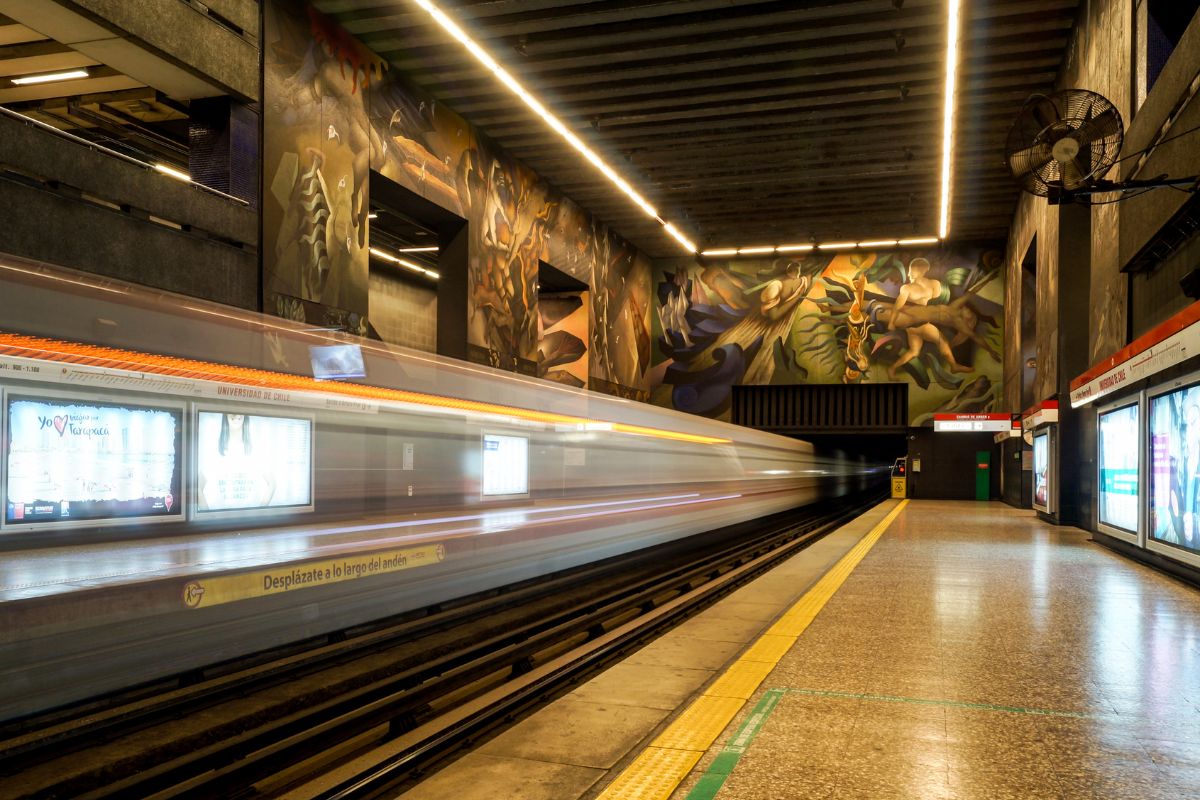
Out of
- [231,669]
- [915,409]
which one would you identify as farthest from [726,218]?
[231,669]

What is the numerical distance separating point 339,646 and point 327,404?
1.85 meters

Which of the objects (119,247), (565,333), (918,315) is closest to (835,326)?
(918,315)

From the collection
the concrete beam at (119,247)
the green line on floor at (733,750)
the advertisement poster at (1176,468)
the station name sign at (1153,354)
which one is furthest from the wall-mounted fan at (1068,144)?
the concrete beam at (119,247)

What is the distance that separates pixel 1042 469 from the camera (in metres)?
17.6

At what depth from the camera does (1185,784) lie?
322 centimetres

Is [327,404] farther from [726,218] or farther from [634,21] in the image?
[726,218]

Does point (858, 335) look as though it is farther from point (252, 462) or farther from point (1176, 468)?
point (252, 462)

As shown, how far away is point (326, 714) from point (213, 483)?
1532 mm

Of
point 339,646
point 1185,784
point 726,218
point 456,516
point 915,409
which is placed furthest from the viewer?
point 915,409

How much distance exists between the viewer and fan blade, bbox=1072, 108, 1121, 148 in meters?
7.29

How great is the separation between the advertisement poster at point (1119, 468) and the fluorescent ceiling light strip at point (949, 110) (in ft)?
20.9

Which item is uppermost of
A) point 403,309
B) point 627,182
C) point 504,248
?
point 627,182

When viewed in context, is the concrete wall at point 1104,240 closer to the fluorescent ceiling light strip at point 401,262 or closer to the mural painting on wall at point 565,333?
the mural painting on wall at point 565,333

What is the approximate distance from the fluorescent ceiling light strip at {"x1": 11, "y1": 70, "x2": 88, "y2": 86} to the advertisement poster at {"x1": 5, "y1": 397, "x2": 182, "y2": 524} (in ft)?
32.2
